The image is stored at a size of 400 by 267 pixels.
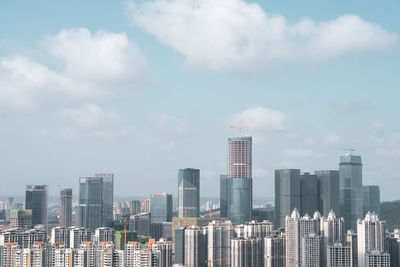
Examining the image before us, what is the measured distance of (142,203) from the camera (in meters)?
57.1

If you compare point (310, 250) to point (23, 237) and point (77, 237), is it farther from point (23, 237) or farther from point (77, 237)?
point (23, 237)

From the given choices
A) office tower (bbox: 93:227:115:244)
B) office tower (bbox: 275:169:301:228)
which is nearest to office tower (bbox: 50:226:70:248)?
office tower (bbox: 93:227:115:244)

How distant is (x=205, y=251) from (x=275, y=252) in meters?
3.67

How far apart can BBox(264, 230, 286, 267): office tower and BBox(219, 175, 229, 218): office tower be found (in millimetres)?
20918

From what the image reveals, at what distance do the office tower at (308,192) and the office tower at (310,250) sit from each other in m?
17.2

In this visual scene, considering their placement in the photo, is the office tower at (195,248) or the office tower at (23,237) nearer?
the office tower at (23,237)

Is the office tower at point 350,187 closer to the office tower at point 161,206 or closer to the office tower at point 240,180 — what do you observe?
the office tower at point 240,180

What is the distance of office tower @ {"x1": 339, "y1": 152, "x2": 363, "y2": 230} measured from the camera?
42.9 meters

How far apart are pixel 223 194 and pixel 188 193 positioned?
490 cm

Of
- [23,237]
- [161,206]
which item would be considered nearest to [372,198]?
[161,206]

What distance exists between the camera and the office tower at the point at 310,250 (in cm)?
2369

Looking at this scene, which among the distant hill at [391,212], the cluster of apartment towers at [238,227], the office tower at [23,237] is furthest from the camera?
the distant hill at [391,212]

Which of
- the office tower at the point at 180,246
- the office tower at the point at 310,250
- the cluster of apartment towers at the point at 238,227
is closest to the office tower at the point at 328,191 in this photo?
the cluster of apartment towers at the point at 238,227

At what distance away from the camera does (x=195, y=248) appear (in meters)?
A: 28.2
